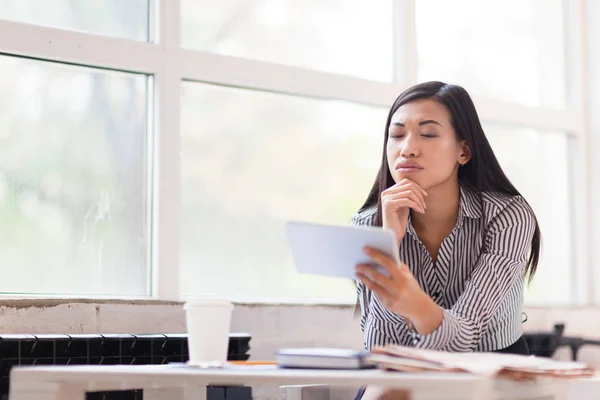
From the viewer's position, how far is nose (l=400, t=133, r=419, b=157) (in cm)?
196

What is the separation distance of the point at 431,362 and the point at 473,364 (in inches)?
2.5

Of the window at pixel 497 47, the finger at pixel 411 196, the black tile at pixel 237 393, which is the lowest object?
the black tile at pixel 237 393

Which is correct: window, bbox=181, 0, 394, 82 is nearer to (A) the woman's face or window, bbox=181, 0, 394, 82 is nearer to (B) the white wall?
(A) the woman's face

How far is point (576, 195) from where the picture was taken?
3631 millimetres

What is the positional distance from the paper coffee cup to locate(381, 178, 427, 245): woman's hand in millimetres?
587

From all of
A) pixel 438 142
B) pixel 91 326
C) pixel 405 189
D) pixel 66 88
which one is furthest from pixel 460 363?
pixel 66 88

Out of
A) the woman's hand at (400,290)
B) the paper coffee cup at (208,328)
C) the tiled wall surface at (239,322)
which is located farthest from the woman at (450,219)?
the tiled wall surface at (239,322)

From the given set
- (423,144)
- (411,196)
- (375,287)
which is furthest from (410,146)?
(375,287)

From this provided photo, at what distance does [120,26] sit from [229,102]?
16.3 inches

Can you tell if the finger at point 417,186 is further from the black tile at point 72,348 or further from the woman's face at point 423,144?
the black tile at point 72,348

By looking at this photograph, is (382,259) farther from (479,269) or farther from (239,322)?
(239,322)

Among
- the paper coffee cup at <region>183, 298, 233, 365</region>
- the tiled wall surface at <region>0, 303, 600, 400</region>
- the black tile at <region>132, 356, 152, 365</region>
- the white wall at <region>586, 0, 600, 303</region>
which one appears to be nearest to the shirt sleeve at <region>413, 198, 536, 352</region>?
the paper coffee cup at <region>183, 298, 233, 365</region>

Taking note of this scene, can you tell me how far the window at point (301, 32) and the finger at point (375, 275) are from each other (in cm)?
139

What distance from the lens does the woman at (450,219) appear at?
1849 mm
